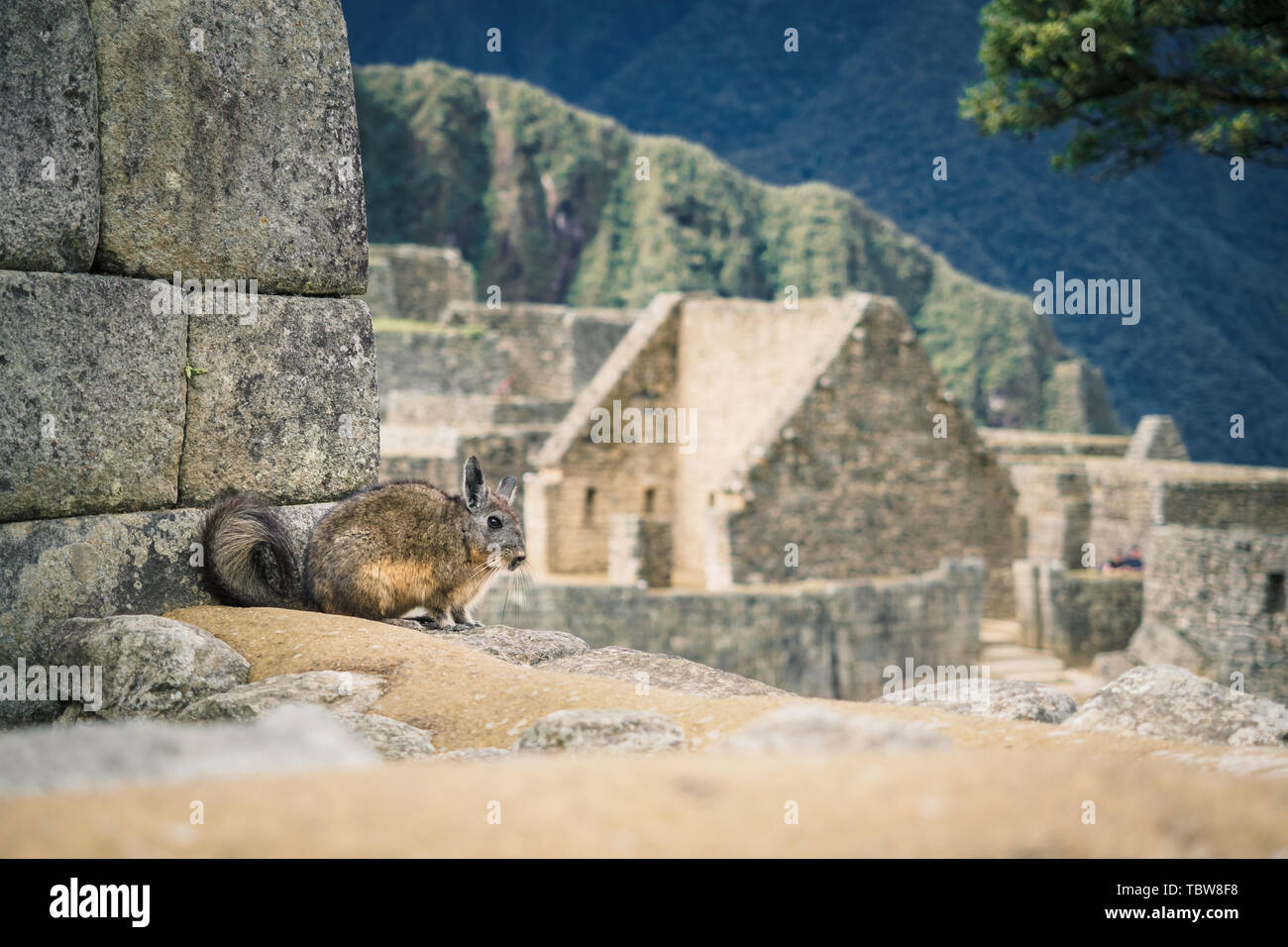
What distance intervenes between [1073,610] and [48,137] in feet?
49.8

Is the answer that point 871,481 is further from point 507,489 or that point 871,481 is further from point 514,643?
point 514,643

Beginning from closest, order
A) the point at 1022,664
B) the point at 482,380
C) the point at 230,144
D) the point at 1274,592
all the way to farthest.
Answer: the point at 230,144
the point at 1274,592
the point at 1022,664
the point at 482,380

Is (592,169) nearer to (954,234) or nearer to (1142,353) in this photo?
(954,234)

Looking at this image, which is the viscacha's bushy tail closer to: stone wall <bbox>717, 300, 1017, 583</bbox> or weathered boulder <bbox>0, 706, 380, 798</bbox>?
weathered boulder <bbox>0, 706, 380, 798</bbox>

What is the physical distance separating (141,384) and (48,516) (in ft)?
1.97

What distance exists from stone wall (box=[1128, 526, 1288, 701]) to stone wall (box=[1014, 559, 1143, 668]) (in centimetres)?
103

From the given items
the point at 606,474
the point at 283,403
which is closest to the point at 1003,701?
the point at 283,403

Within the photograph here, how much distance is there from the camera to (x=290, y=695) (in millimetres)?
3963

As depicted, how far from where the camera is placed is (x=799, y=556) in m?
15.6

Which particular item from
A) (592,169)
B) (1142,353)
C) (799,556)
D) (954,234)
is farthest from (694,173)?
(799,556)

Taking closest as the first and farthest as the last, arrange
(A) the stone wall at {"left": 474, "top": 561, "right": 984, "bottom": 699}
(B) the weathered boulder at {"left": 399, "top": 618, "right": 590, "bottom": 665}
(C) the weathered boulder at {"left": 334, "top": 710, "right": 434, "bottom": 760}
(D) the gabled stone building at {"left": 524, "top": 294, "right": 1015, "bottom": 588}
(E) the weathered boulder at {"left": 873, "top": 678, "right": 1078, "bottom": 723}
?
(C) the weathered boulder at {"left": 334, "top": 710, "right": 434, "bottom": 760}
(E) the weathered boulder at {"left": 873, "top": 678, "right": 1078, "bottom": 723}
(B) the weathered boulder at {"left": 399, "top": 618, "right": 590, "bottom": 665}
(A) the stone wall at {"left": 474, "top": 561, "right": 984, "bottom": 699}
(D) the gabled stone building at {"left": 524, "top": 294, "right": 1015, "bottom": 588}

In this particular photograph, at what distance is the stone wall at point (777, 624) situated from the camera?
13062 millimetres

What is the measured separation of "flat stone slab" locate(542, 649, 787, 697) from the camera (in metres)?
4.91

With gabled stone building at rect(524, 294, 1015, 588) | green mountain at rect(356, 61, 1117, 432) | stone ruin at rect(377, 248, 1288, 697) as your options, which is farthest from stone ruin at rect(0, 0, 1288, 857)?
green mountain at rect(356, 61, 1117, 432)
